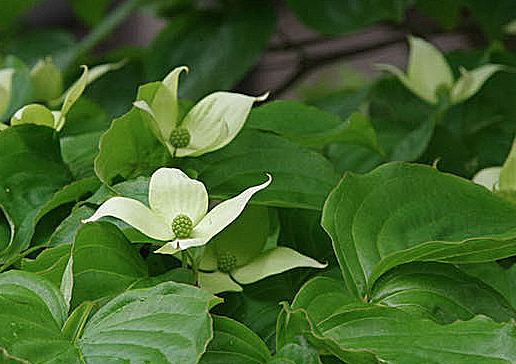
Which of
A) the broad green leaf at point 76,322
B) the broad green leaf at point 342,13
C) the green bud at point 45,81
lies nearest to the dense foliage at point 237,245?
the broad green leaf at point 76,322

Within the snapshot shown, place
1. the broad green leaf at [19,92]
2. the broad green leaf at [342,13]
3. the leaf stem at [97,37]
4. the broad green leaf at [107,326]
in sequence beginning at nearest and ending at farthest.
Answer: the broad green leaf at [107,326] < the broad green leaf at [19,92] < the broad green leaf at [342,13] < the leaf stem at [97,37]

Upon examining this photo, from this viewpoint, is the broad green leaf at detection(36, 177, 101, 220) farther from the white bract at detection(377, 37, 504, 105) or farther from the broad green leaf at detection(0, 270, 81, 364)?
the white bract at detection(377, 37, 504, 105)

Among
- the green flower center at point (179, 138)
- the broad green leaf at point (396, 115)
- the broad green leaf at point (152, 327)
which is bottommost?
the broad green leaf at point (396, 115)

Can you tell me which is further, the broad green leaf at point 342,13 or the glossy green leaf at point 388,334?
the broad green leaf at point 342,13

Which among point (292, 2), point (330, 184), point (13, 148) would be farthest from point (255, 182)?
point (292, 2)

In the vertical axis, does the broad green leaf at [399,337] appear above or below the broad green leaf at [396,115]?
above

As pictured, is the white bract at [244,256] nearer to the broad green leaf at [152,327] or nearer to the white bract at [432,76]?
the broad green leaf at [152,327]

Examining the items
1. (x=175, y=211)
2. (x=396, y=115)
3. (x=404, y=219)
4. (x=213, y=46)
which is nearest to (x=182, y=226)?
(x=175, y=211)

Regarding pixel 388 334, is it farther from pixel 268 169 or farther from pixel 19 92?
pixel 19 92
